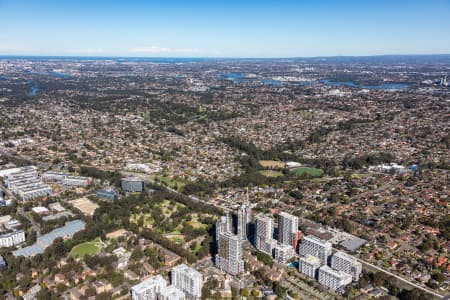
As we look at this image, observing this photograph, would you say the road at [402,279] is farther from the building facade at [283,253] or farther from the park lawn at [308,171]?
the park lawn at [308,171]

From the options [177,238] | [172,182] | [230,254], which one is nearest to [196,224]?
[177,238]

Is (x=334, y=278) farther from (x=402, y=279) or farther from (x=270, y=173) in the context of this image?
(x=270, y=173)

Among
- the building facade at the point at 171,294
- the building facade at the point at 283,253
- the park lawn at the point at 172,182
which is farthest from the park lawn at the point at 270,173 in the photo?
the building facade at the point at 171,294

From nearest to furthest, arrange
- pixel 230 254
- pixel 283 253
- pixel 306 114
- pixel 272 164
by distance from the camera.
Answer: pixel 230 254 → pixel 283 253 → pixel 272 164 → pixel 306 114

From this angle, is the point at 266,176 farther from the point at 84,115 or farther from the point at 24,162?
the point at 84,115

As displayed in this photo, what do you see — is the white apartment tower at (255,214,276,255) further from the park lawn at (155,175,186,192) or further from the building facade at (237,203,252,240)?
the park lawn at (155,175,186,192)
